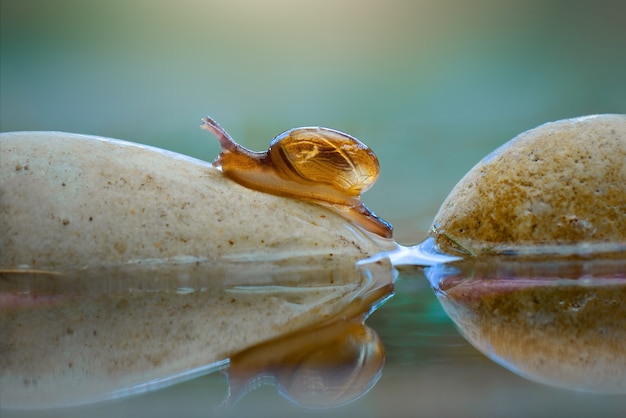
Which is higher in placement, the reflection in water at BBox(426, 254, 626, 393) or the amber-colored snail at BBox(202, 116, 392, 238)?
the amber-colored snail at BBox(202, 116, 392, 238)

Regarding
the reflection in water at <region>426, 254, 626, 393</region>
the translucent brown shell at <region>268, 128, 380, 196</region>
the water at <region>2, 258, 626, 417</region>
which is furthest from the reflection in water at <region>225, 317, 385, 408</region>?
the translucent brown shell at <region>268, 128, 380, 196</region>

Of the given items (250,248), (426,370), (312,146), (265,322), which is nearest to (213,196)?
(250,248)

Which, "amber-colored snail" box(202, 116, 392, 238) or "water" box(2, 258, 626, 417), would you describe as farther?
"amber-colored snail" box(202, 116, 392, 238)

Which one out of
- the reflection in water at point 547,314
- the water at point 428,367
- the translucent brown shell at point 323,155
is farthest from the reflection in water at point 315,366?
the translucent brown shell at point 323,155

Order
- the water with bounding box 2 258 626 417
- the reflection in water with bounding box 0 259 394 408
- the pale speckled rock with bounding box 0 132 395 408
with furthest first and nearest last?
1. the pale speckled rock with bounding box 0 132 395 408
2. the reflection in water with bounding box 0 259 394 408
3. the water with bounding box 2 258 626 417

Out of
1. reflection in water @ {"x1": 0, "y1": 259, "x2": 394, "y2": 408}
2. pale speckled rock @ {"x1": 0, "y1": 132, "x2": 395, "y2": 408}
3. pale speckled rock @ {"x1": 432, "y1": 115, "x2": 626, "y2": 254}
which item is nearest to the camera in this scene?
reflection in water @ {"x1": 0, "y1": 259, "x2": 394, "y2": 408}

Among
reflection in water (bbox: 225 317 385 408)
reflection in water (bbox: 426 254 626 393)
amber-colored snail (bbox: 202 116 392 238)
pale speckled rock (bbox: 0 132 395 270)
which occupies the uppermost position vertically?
amber-colored snail (bbox: 202 116 392 238)

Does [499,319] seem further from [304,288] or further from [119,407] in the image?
[119,407]

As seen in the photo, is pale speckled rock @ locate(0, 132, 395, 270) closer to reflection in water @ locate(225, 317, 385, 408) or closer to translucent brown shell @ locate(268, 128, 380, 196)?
translucent brown shell @ locate(268, 128, 380, 196)
